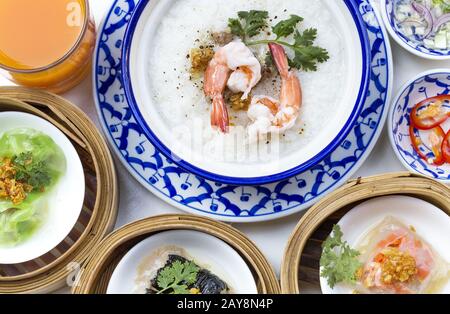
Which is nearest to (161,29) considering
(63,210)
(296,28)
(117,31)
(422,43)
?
(117,31)

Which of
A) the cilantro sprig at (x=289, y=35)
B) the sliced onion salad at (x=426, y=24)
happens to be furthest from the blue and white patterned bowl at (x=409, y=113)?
the cilantro sprig at (x=289, y=35)

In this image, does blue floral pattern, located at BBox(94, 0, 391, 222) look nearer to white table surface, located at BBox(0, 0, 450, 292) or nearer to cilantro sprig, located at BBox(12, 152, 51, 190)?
white table surface, located at BBox(0, 0, 450, 292)

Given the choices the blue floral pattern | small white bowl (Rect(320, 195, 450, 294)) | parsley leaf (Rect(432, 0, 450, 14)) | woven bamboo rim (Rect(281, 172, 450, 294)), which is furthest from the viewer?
parsley leaf (Rect(432, 0, 450, 14))

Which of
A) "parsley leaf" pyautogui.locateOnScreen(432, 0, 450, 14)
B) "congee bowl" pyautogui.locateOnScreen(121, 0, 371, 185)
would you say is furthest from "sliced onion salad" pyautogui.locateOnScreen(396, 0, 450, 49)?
"congee bowl" pyautogui.locateOnScreen(121, 0, 371, 185)

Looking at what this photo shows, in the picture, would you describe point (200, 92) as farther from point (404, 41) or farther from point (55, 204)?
point (404, 41)

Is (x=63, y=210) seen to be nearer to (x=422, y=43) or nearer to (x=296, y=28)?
(x=296, y=28)

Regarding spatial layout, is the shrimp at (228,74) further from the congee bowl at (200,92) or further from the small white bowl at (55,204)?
the small white bowl at (55,204)
